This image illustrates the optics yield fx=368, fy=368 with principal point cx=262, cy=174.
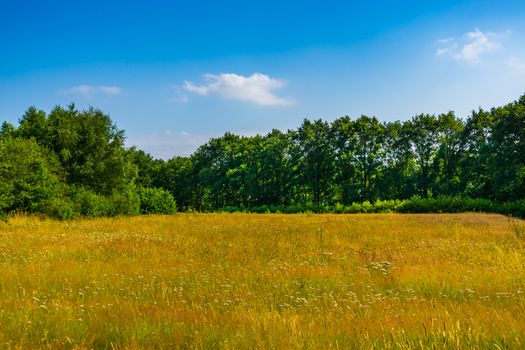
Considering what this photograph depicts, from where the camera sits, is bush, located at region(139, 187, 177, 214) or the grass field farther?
bush, located at region(139, 187, 177, 214)

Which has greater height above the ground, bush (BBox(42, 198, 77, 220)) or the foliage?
the foliage

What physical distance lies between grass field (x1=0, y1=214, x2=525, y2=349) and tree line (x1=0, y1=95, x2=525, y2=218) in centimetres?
1760

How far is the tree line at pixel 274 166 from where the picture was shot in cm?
2961

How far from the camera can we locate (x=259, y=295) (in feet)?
20.2

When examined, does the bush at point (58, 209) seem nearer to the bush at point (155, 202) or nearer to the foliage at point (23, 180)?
the foliage at point (23, 180)

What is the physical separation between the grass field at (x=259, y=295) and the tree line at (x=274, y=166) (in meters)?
17.6

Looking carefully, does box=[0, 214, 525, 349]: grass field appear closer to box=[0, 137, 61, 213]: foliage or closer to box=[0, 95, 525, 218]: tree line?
box=[0, 137, 61, 213]: foliage

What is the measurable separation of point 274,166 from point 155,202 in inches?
1139

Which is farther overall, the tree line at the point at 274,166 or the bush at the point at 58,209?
the tree line at the point at 274,166

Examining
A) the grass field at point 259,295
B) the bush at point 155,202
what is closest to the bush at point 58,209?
the grass field at point 259,295

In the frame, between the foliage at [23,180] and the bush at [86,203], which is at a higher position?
the foliage at [23,180]

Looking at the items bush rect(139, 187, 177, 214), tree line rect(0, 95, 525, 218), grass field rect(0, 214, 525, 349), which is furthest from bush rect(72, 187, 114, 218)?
grass field rect(0, 214, 525, 349)

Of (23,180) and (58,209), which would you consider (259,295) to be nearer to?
(23,180)

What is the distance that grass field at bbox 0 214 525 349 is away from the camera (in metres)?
3.88
